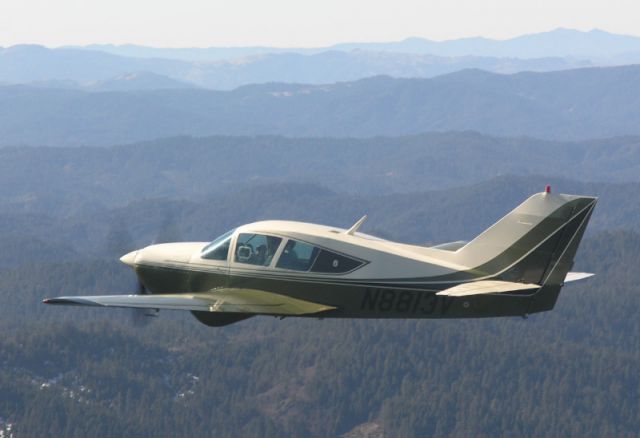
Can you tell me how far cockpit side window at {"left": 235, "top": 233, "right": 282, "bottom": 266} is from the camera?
128 feet

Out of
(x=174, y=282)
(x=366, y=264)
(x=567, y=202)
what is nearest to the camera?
(x=567, y=202)

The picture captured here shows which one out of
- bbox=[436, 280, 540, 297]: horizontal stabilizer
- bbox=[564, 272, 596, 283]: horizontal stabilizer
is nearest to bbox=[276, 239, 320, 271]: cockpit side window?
bbox=[436, 280, 540, 297]: horizontal stabilizer

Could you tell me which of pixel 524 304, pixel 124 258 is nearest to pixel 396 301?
pixel 524 304

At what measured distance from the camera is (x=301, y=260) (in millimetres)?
38750

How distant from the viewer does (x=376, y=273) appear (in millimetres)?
38125

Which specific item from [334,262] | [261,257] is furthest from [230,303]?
[334,262]

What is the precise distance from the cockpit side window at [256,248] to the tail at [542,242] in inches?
305

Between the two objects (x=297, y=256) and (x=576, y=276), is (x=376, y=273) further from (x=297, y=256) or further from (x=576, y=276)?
(x=576, y=276)

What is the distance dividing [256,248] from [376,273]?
4.57 meters

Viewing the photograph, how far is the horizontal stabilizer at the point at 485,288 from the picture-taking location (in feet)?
115

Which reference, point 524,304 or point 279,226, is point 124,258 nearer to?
point 279,226

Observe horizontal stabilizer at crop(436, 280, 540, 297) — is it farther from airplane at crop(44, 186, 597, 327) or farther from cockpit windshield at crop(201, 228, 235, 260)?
cockpit windshield at crop(201, 228, 235, 260)

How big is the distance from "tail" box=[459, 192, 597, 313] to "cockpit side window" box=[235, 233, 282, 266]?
775 centimetres

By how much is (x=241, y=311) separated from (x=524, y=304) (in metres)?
9.67
